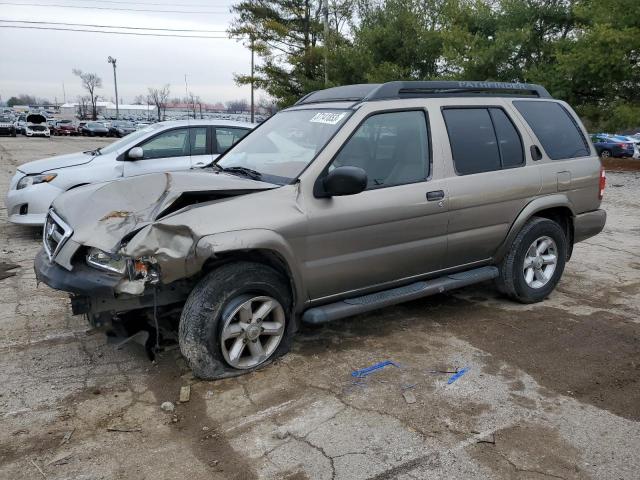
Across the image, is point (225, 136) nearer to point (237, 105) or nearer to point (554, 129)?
point (554, 129)

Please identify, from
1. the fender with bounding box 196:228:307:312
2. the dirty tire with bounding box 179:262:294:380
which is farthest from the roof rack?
the dirty tire with bounding box 179:262:294:380

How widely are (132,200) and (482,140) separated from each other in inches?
114

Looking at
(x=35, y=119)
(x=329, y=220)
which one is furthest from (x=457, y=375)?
(x=35, y=119)

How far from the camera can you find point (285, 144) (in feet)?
14.1

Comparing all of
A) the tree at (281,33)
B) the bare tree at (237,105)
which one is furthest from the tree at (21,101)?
the tree at (281,33)

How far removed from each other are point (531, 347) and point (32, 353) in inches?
148

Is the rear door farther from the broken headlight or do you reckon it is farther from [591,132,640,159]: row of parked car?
[591,132,640,159]: row of parked car

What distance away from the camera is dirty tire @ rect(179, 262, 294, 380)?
11.1ft

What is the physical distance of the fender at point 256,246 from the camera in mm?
3262

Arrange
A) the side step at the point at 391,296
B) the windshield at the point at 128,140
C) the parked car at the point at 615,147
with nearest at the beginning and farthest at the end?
1. the side step at the point at 391,296
2. the windshield at the point at 128,140
3. the parked car at the point at 615,147

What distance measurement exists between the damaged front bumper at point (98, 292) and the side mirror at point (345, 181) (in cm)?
119

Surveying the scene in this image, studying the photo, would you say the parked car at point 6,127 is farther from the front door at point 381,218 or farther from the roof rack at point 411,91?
the front door at point 381,218

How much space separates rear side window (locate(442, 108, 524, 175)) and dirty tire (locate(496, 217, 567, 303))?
0.63 metres

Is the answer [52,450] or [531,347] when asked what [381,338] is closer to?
[531,347]
